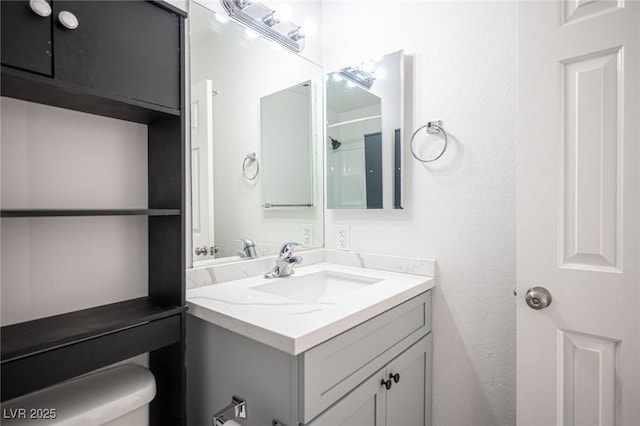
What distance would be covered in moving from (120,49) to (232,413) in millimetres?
1092

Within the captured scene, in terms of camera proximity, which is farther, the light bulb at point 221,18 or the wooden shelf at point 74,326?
the light bulb at point 221,18

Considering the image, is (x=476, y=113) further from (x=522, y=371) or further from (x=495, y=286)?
(x=522, y=371)

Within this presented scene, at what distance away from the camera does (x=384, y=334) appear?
116 centimetres

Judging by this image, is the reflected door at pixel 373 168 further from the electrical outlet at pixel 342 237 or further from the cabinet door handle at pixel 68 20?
the cabinet door handle at pixel 68 20

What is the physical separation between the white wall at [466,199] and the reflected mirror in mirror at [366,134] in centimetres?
7

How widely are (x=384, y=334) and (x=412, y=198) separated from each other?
0.67 metres

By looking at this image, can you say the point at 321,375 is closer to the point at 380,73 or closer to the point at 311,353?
the point at 311,353

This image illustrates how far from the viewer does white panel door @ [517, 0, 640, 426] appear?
3.01 feet

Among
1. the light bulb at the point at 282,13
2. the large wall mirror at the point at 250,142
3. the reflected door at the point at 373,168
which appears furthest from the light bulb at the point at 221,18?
the reflected door at the point at 373,168

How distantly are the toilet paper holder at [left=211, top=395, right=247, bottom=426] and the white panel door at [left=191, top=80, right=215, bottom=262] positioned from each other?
564mm

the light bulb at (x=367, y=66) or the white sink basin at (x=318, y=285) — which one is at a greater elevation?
the light bulb at (x=367, y=66)

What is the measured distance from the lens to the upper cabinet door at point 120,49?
31.5 inches

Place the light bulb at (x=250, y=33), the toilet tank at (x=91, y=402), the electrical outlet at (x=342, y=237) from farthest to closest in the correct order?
the electrical outlet at (x=342, y=237), the light bulb at (x=250, y=33), the toilet tank at (x=91, y=402)

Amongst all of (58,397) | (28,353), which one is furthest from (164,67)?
(58,397)
